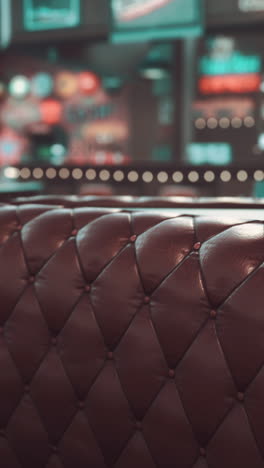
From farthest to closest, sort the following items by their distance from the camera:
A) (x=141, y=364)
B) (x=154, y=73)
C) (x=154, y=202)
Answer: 1. (x=154, y=73)
2. (x=154, y=202)
3. (x=141, y=364)

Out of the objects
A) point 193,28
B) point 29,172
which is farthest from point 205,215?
point 29,172

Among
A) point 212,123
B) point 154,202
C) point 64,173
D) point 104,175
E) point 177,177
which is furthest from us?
point 212,123

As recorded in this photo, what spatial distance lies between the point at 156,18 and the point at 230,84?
10.9 ft

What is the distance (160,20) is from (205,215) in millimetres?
3854

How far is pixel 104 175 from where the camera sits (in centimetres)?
495

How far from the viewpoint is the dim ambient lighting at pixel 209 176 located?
4.56 metres

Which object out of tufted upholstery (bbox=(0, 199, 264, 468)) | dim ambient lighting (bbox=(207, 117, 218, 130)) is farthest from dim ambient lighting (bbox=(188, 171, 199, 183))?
dim ambient lighting (bbox=(207, 117, 218, 130))

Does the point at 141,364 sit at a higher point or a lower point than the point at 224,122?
lower

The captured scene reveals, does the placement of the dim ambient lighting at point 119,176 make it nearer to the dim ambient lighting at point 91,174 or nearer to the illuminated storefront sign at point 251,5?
the dim ambient lighting at point 91,174

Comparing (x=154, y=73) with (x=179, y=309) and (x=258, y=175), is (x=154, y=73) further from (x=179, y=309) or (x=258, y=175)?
(x=179, y=309)

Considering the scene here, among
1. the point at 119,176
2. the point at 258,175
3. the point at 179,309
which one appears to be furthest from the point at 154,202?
the point at 119,176

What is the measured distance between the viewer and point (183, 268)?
112 centimetres

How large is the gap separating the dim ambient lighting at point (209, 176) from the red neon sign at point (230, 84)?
356 cm

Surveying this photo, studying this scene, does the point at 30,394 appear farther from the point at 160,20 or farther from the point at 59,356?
the point at 160,20
